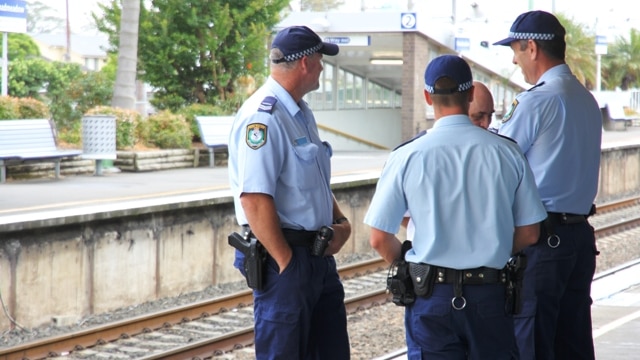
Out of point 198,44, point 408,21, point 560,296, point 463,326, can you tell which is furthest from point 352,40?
point 463,326

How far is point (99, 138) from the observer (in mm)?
16906

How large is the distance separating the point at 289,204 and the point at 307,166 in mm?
185

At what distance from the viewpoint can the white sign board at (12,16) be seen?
1902 centimetres

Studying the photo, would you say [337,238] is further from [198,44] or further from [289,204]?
[198,44]

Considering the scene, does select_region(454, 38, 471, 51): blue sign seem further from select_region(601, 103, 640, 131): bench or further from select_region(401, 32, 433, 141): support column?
select_region(601, 103, 640, 131): bench

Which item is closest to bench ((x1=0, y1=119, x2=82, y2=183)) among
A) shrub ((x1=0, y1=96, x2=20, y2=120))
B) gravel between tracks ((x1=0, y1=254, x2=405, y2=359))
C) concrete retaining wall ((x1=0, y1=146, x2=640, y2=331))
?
shrub ((x1=0, y1=96, x2=20, y2=120))

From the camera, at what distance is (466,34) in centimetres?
3266

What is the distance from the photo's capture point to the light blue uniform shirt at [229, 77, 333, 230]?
4.40 metres

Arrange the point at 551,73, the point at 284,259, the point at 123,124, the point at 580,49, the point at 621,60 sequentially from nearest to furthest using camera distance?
the point at 284,259
the point at 551,73
the point at 123,124
the point at 580,49
the point at 621,60

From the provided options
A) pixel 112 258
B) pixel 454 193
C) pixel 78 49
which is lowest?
pixel 112 258

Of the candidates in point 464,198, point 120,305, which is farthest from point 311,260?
point 120,305

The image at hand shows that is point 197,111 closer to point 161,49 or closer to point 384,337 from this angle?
point 161,49

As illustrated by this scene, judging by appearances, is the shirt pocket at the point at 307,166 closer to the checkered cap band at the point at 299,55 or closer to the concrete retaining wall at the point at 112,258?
the checkered cap band at the point at 299,55

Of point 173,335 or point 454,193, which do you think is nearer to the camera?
point 454,193
